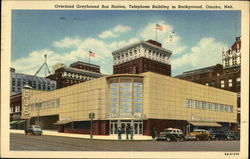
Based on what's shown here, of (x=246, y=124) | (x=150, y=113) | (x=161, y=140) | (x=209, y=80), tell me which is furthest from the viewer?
(x=209, y=80)

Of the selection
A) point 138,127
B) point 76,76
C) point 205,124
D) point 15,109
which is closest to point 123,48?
point 138,127

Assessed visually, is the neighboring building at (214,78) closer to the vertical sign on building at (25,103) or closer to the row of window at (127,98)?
the row of window at (127,98)

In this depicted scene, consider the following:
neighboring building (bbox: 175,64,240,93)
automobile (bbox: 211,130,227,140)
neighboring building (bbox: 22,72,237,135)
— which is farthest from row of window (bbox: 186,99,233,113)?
automobile (bbox: 211,130,227,140)

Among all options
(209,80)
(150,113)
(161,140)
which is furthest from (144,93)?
(209,80)

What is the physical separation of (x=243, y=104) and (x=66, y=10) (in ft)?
44.6

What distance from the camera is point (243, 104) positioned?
21750mm

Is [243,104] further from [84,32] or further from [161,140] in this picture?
[84,32]

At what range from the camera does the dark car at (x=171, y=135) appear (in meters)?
28.7

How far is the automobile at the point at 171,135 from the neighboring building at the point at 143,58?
17.0ft

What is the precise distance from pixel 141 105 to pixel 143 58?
5.21 metres

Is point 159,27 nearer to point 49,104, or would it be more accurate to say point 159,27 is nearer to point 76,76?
point 76,76

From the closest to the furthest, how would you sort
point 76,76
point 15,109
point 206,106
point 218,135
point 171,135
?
point 171,135, point 15,109, point 218,135, point 206,106, point 76,76

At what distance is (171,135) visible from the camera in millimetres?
28656

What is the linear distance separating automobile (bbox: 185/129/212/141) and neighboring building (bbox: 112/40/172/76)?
6497mm
